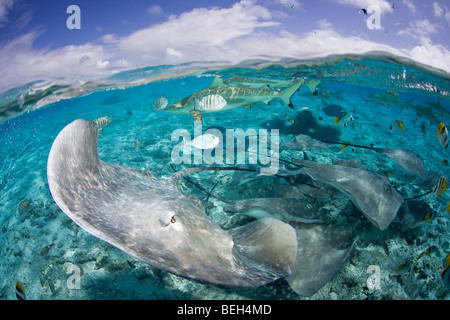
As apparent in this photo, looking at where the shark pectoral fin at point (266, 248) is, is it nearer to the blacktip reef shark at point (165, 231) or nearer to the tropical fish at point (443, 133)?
the blacktip reef shark at point (165, 231)

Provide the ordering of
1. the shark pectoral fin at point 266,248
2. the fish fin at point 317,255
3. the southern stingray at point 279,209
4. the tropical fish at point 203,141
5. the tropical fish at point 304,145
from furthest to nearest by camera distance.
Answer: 1. the tropical fish at point 203,141
2. the tropical fish at point 304,145
3. the southern stingray at point 279,209
4. the fish fin at point 317,255
5. the shark pectoral fin at point 266,248

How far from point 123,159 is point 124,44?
5590 millimetres

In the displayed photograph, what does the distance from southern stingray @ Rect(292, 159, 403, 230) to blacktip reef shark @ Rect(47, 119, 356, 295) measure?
1.16 metres

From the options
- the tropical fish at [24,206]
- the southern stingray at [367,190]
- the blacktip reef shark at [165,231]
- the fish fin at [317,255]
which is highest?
the blacktip reef shark at [165,231]

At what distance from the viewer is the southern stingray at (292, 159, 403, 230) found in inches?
146

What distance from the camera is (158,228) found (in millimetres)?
2193

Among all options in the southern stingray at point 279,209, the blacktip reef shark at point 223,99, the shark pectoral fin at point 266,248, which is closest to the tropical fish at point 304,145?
the blacktip reef shark at point 223,99

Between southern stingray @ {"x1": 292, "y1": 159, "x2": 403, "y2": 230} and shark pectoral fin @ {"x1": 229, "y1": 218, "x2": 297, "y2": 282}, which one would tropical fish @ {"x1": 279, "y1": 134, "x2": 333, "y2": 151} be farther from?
shark pectoral fin @ {"x1": 229, "y1": 218, "x2": 297, "y2": 282}

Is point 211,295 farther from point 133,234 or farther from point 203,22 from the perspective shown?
point 203,22

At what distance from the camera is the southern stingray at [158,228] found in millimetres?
1850

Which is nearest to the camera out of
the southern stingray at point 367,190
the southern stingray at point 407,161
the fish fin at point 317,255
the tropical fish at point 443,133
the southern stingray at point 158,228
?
the southern stingray at point 158,228

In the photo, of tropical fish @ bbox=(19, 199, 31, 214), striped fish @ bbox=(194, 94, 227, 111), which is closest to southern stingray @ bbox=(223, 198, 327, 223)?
striped fish @ bbox=(194, 94, 227, 111)

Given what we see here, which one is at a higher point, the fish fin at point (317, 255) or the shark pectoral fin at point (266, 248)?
the shark pectoral fin at point (266, 248)

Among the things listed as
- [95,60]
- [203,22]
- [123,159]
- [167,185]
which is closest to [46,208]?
[123,159]
